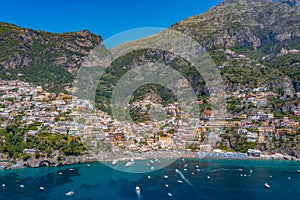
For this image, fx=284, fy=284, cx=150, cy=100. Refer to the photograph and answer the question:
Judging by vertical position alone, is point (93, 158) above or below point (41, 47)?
below

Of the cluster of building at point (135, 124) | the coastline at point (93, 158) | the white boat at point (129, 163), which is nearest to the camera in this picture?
the white boat at point (129, 163)

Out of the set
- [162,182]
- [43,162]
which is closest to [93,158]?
[43,162]

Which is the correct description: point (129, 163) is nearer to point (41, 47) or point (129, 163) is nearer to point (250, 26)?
point (41, 47)

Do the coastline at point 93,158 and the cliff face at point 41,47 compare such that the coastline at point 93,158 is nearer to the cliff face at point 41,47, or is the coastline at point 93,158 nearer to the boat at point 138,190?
the boat at point 138,190

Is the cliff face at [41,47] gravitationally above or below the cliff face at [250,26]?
below

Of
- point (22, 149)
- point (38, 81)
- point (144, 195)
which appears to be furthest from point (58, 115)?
point (144, 195)

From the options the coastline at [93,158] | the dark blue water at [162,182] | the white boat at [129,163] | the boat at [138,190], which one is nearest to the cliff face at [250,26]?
the coastline at [93,158]

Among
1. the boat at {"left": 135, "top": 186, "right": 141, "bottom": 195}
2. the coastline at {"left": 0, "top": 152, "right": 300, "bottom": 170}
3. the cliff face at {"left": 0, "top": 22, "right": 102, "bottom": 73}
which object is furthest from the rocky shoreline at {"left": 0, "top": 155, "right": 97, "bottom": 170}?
the cliff face at {"left": 0, "top": 22, "right": 102, "bottom": 73}
